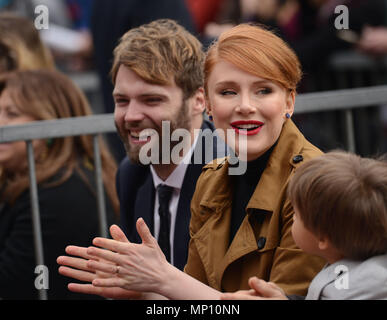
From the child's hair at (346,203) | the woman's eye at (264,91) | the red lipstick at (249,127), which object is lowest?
the child's hair at (346,203)

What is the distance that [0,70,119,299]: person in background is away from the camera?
12.4 ft

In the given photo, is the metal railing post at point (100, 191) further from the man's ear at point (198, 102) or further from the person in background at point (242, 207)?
the person in background at point (242, 207)

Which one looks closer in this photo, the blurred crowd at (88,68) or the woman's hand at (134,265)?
the woman's hand at (134,265)

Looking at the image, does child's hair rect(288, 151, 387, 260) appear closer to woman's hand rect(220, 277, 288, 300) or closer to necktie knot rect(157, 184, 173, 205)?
woman's hand rect(220, 277, 288, 300)

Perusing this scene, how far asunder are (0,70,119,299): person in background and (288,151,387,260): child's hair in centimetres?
198

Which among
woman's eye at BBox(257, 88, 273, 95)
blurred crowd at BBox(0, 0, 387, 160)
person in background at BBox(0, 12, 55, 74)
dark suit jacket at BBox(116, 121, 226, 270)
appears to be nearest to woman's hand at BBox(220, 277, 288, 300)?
woman's eye at BBox(257, 88, 273, 95)

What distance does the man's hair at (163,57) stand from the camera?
3.08 meters

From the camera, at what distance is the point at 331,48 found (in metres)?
5.77

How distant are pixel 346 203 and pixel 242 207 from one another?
1.82 ft

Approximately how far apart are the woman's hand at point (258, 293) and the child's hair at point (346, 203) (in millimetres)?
201

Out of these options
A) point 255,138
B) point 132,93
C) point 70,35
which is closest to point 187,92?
point 132,93

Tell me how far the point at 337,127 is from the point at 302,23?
1.01 meters

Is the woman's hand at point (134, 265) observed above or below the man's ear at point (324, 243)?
below

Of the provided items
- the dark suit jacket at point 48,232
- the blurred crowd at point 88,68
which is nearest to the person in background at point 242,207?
the blurred crowd at point 88,68
